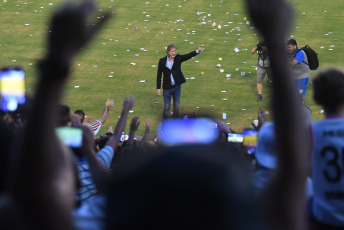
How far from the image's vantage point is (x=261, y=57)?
1280cm

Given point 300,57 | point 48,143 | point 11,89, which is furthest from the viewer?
point 300,57

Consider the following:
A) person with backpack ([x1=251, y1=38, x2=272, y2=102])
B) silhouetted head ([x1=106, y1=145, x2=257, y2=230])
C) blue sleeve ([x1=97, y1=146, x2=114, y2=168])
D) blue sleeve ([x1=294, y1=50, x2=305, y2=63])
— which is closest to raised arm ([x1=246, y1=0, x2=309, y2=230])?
silhouetted head ([x1=106, y1=145, x2=257, y2=230])

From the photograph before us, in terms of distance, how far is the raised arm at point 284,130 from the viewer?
6.04 ft

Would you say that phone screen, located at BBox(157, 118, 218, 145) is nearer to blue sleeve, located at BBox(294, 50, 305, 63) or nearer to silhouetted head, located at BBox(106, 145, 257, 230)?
silhouetted head, located at BBox(106, 145, 257, 230)

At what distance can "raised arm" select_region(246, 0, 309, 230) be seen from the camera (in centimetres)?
184

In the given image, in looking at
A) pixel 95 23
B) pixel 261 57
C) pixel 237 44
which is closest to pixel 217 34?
pixel 237 44

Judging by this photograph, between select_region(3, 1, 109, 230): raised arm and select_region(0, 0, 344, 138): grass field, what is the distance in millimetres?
9778

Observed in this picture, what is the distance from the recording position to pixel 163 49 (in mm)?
17641

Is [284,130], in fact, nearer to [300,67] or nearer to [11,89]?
[11,89]

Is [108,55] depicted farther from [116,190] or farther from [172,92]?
[116,190]

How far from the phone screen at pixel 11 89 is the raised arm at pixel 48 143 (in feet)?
12.5

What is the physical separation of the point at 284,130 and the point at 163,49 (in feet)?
52.2

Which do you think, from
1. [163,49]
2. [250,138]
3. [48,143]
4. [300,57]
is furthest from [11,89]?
[163,49]

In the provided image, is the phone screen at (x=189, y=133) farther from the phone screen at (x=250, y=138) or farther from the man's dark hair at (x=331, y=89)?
the phone screen at (x=250, y=138)
